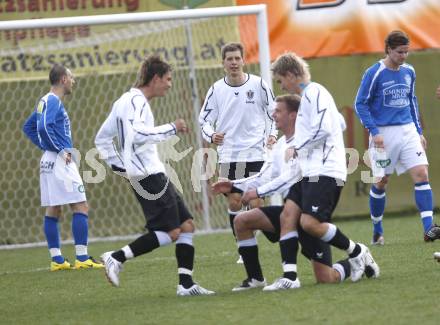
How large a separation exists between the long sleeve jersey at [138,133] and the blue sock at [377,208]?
3.53 meters

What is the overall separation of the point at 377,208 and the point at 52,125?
3344 millimetres

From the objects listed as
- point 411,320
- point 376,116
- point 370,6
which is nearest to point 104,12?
point 370,6

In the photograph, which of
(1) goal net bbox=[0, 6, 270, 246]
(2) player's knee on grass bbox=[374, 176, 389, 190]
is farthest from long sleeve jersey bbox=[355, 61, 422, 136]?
(1) goal net bbox=[0, 6, 270, 246]

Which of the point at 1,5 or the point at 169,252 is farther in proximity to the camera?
the point at 1,5

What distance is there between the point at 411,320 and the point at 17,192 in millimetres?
8233

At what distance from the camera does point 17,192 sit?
1273 cm

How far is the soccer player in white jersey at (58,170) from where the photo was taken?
367 inches

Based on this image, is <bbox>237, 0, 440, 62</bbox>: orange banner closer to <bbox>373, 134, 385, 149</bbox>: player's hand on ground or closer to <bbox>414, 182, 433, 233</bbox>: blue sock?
<bbox>373, 134, 385, 149</bbox>: player's hand on ground

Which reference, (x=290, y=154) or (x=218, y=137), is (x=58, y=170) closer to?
(x=218, y=137)

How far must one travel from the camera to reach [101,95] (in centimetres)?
1281

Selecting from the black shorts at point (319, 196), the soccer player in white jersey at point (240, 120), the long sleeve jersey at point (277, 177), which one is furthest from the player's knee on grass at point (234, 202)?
the black shorts at point (319, 196)

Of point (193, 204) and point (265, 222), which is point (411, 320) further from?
point (193, 204)

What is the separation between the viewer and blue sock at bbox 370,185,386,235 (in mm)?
9891

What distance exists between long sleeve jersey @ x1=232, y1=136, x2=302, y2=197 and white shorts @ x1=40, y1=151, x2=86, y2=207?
2.93m
